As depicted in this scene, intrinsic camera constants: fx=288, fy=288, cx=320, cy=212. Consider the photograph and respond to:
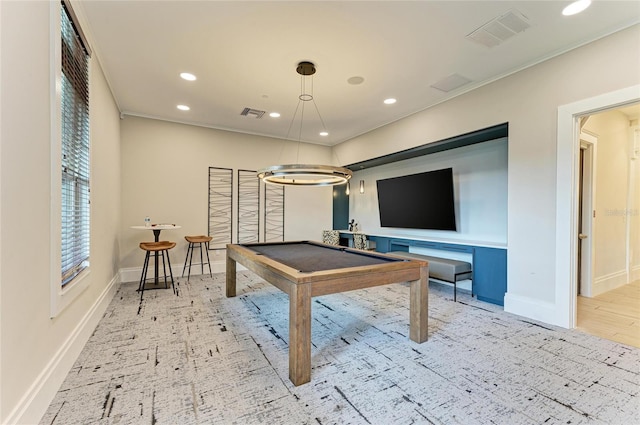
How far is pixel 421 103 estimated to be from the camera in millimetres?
4293

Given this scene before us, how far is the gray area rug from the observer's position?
1.67 m

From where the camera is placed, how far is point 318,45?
2.85m

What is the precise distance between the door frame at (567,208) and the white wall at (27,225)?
4.23m

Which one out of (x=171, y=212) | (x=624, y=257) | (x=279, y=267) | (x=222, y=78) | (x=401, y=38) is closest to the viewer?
(x=279, y=267)

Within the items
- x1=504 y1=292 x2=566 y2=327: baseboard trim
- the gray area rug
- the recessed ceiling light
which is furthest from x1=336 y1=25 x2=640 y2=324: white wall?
the recessed ceiling light

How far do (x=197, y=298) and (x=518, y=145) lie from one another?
4430 mm

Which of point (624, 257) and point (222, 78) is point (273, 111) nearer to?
point (222, 78)

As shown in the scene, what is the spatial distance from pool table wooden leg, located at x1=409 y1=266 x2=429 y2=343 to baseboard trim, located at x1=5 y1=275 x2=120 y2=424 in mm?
2589

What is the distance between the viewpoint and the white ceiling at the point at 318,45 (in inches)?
93.7

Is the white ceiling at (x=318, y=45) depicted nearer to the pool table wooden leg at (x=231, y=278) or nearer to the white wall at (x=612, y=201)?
the white wall at (x=612, y=201)

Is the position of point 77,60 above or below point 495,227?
above

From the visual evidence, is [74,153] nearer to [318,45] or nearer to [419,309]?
[318,45]

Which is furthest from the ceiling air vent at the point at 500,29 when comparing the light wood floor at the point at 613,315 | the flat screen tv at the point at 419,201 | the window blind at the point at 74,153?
the window blind at the point at 74,153

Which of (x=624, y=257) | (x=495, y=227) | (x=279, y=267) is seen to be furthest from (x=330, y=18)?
(x=624, y=257)
